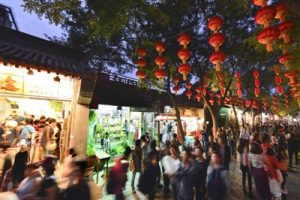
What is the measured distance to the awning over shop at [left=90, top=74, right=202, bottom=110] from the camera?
14391 millimetres

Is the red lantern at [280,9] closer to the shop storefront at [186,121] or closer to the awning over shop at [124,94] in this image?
the awning over shop at [124,94]

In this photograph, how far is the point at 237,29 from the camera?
510 inches

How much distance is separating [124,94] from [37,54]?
7.15 meters

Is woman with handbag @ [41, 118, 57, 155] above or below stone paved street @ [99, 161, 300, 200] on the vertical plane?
above

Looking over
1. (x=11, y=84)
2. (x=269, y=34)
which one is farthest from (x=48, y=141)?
(x=269, y=34)

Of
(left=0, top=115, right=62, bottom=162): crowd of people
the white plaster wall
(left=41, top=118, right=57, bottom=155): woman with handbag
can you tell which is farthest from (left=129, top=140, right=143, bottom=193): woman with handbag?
(left=41, top=118, right=57, bottom=155): woman with handbag

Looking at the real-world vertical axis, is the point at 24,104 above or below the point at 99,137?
above

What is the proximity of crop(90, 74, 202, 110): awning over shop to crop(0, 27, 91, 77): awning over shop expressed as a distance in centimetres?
198

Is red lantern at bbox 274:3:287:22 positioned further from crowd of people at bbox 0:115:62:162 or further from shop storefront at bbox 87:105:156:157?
crowd of people at bbox 0:115:62:162

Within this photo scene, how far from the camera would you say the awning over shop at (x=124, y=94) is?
47.2ft

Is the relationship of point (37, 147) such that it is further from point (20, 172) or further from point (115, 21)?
point (115, 21)

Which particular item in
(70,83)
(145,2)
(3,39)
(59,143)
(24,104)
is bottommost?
(59,143)

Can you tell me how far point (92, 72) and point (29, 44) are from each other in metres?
3.68

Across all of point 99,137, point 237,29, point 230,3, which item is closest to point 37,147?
point 99,137
